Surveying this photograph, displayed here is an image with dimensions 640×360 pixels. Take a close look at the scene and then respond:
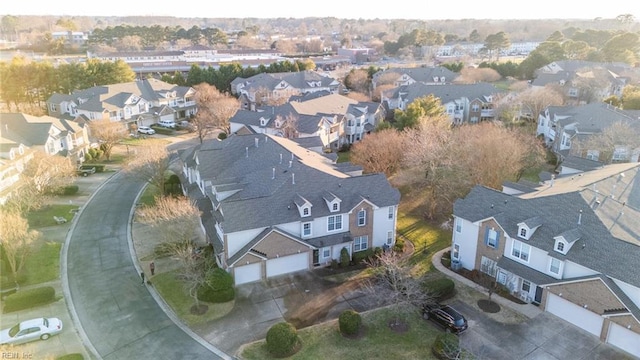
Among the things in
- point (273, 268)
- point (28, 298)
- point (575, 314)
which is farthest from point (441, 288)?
point (28, 298)

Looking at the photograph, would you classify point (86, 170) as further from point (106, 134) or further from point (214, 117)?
point (214, 117)

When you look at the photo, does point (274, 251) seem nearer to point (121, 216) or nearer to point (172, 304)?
point (172, 304)

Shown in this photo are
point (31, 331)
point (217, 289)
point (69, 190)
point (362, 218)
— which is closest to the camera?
point (31, 331)

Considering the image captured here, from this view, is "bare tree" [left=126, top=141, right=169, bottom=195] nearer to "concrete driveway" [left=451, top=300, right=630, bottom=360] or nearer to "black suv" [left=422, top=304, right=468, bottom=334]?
"black suv" [left=422, top=304, right=468, bottom=334]

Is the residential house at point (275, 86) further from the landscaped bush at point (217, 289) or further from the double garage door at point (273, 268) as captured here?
the landscaped bush at point (217, 289)

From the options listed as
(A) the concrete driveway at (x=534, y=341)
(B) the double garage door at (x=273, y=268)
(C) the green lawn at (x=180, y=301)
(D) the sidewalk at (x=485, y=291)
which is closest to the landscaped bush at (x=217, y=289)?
(C) the green lawn at (x=180, y=301)

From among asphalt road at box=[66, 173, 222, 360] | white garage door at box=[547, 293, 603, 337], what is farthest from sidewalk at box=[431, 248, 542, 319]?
asphalt road at box=[66, 173, 222, 360]

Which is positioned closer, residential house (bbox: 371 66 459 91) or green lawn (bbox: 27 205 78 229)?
green lawn (bbox: 27 205 78 229)
